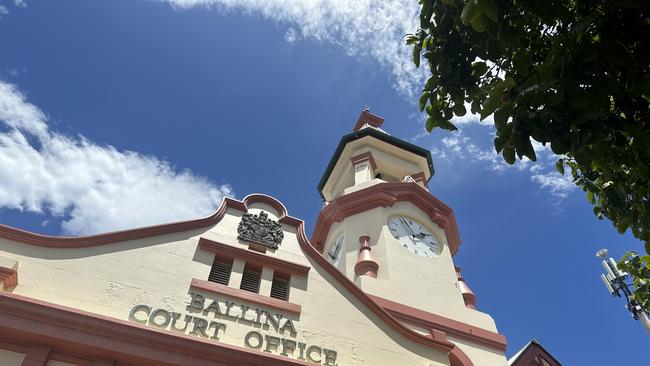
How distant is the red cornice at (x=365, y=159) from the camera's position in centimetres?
2241

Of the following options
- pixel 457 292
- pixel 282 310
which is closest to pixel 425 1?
pixel 282 310

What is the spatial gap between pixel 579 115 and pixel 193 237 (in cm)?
842

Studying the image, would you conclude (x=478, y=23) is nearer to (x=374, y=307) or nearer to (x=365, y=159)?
(x=374, y=307)

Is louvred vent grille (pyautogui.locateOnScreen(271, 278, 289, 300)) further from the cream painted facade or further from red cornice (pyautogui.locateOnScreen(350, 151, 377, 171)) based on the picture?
red cornice (pyautogui.locateOnScreen(350, 151, 377, 171))

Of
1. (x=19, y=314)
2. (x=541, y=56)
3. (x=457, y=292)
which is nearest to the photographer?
(x=541, y=56)

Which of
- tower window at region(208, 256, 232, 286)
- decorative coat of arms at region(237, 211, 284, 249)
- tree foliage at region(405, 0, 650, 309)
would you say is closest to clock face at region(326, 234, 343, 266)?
decorative coat of arms at region(237, 211, 284, 249)

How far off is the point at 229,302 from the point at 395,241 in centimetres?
810

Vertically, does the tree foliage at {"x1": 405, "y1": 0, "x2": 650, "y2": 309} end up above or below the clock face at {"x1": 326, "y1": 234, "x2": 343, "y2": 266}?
below

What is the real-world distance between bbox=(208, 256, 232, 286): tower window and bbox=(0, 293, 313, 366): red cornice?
2.17 metres

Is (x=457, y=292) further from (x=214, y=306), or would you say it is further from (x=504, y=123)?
(x=504, y=123)

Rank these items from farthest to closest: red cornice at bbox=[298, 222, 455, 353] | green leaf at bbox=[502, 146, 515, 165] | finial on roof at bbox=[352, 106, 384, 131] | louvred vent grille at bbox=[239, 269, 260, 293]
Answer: finial on roof at bbox=[352, 106, 384, 131] → red cornice at bbox=[298, 222, 455, 353] → louvred vent grille at bbox=[239, 269, 260, 293] → green leaf at bbox=[502, 146, 515, 165]

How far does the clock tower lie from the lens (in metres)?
14.4

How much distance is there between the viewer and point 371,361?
32.3ft

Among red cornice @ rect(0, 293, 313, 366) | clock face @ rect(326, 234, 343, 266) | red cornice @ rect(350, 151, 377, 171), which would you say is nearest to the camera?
red cornice @ rect(0, 293, 313, 366)
